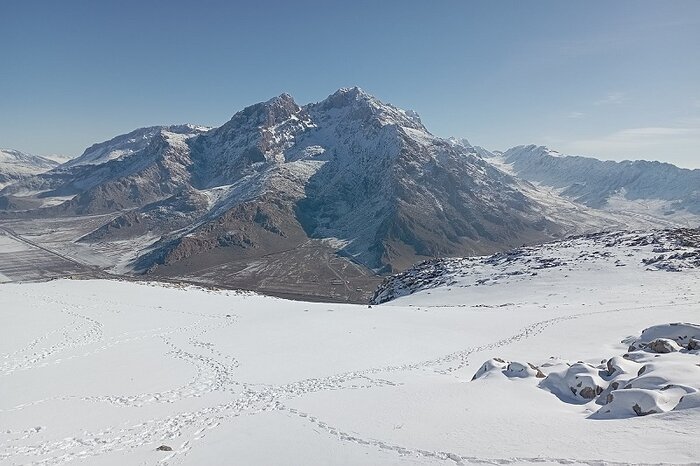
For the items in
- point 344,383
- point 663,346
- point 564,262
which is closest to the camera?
point 663,346

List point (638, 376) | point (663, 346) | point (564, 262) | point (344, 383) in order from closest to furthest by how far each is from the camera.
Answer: point (638, 376) → point (663, 346) → point (344, 383) → point (564, 262)

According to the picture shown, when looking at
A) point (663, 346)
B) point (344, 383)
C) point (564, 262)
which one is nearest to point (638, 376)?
point (663, 346)

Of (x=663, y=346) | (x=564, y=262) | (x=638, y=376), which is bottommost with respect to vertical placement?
(x=663, y=346)

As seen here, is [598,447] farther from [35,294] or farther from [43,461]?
[35,294]

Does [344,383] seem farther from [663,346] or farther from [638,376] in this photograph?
[663,346]

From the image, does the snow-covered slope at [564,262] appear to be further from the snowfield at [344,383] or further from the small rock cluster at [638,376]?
the small rock cluster at [638,376]

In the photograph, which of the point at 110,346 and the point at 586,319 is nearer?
the point at 110,346

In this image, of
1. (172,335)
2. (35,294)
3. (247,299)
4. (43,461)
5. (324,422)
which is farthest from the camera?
(247,299)

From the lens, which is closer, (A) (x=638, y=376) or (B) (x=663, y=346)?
(A) (x=638, y=376)

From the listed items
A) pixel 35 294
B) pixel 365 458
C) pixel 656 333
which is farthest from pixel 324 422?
pixel 35 294
